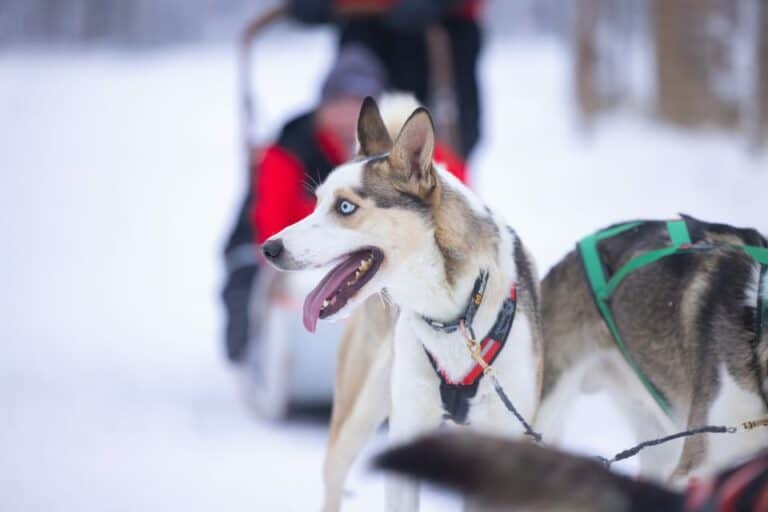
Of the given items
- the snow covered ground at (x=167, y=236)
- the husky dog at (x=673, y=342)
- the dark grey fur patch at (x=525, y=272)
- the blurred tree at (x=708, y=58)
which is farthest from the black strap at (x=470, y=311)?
the blurred tree at (x=708, y=58)

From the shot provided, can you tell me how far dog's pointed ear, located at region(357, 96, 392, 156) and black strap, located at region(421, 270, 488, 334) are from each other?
1.46ft

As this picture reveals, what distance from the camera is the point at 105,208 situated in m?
11.3

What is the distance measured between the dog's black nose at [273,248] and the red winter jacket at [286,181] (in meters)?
2.11

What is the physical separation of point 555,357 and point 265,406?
2.23m

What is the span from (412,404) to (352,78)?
2.46 meters

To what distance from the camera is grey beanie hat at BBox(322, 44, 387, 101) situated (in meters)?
4.20

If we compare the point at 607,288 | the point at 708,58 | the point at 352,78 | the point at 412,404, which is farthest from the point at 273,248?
the point at 708,58

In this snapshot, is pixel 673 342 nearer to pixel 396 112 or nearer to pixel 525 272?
pixel 525 272

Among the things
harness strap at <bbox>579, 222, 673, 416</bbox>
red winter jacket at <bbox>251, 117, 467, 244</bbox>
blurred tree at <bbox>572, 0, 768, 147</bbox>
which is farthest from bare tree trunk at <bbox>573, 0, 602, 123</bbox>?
harness strap at <bbox>579, 222, 673, 416</bbox>

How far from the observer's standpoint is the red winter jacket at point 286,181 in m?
4.16

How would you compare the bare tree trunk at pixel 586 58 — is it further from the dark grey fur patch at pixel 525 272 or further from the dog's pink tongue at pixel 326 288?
the dog's pink tongue at pixel 326 288

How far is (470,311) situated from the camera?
2061 millimetres

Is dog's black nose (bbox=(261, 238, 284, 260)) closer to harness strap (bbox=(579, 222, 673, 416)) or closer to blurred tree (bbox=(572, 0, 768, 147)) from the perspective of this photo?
harness strap (bbox=(579, 222, 673, 416))

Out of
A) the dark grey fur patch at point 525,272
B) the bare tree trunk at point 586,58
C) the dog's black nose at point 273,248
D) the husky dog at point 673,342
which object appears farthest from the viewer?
the bare tree trunk at point 586,58
